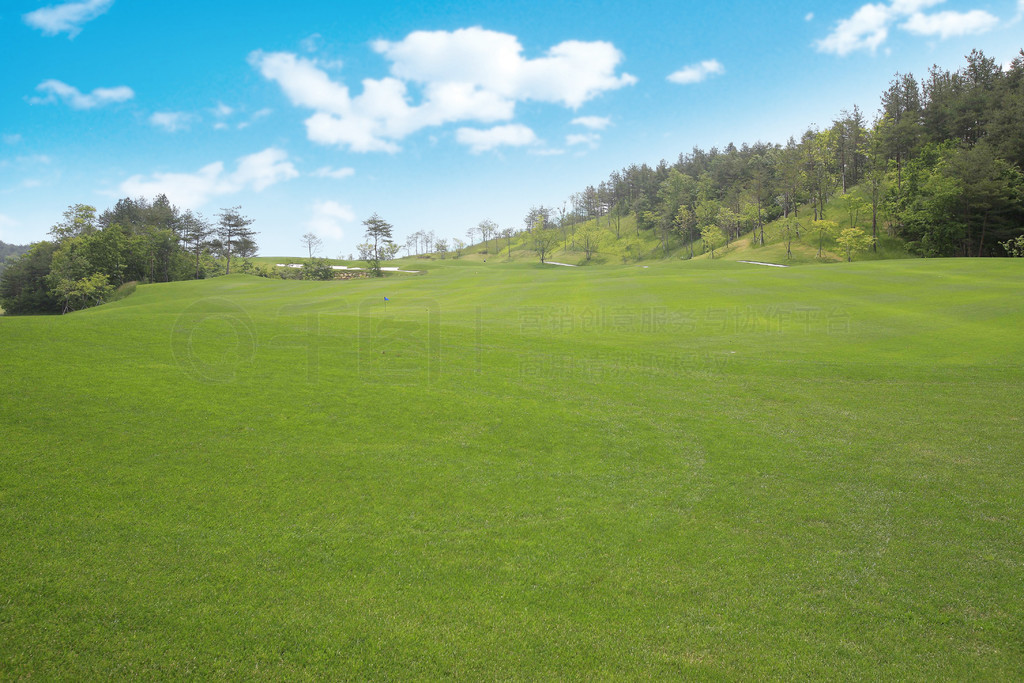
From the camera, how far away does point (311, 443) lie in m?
8.08

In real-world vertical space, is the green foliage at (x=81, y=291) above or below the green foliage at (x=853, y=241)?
below

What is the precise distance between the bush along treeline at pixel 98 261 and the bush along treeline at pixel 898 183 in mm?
90646

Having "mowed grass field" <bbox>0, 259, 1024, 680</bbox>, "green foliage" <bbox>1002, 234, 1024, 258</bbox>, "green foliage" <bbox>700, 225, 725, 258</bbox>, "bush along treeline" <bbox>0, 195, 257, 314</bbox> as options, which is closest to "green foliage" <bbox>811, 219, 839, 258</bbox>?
"green foliage" <bbox>700, 225, 725, 258</bbox>

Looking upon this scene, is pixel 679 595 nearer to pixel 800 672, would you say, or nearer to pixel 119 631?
pixel 800 672

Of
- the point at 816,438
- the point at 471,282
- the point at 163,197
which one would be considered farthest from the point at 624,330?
the point at 163,197

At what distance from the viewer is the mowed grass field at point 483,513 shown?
14.4 ft

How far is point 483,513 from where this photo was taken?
661cm

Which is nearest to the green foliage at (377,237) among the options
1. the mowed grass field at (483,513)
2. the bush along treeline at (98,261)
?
the bush along treeline at (98,261)

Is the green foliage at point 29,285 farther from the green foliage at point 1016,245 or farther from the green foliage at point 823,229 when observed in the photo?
the green foliage at point 1016,245

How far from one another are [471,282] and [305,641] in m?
39.7

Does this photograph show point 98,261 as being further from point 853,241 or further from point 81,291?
point 853,241

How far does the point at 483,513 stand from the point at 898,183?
8555cm

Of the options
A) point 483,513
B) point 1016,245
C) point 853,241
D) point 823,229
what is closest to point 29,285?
point 483,513

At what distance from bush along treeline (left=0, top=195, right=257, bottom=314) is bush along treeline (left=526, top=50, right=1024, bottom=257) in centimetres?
9065
